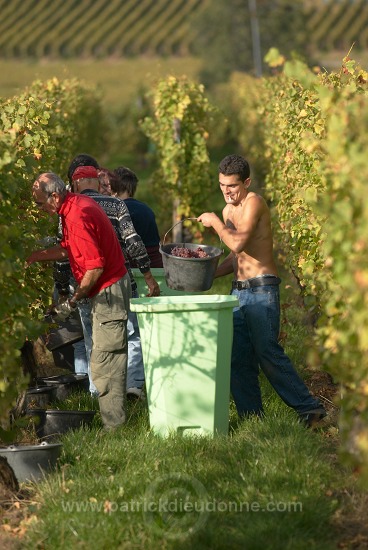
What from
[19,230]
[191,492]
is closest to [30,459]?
[191,492]

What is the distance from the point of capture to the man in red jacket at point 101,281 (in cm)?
580

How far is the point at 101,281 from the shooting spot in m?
5.96

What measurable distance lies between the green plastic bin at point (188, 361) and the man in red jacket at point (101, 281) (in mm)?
387

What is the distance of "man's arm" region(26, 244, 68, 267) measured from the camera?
6.11 metres

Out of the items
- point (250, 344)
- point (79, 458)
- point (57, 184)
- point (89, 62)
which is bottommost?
point (79, 458)

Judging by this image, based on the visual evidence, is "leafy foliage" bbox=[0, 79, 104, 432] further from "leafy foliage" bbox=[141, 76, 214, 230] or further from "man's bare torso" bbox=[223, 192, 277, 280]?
"leafy foliage" bbox=[141, 76, 214, 230]

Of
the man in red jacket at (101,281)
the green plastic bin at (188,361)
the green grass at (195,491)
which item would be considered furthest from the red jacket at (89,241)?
the green grass at (195,491)

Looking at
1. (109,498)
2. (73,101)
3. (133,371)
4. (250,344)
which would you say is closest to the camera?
(109,498)

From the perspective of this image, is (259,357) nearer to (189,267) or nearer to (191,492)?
(189,267)

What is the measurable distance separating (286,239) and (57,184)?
132 inches

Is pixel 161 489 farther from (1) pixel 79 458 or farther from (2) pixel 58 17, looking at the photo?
(2) pixel 58 17

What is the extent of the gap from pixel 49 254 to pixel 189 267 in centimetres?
92

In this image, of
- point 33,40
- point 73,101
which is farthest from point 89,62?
point 73,101

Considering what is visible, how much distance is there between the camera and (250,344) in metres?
6.02
